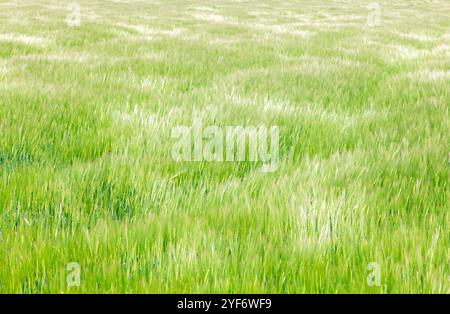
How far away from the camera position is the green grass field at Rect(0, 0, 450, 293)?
1.73 meters

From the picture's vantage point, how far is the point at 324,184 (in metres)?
2.58

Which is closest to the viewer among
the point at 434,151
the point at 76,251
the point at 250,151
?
the point at 76,251

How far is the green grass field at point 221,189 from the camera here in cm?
173

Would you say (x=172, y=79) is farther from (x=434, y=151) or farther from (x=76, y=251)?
(x=76, y=251)

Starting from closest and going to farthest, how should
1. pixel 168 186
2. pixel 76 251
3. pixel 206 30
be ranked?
pixel 76 251 < pixel 168 186 < pixel 206 30

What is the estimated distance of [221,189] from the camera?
2.54 m

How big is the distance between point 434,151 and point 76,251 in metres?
2.30

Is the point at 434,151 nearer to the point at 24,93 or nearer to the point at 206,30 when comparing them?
the point at 24,93

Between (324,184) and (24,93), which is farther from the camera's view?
(24,93)

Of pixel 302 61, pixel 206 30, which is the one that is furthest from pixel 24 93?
pixel 206 30

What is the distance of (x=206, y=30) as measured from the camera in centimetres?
1335
